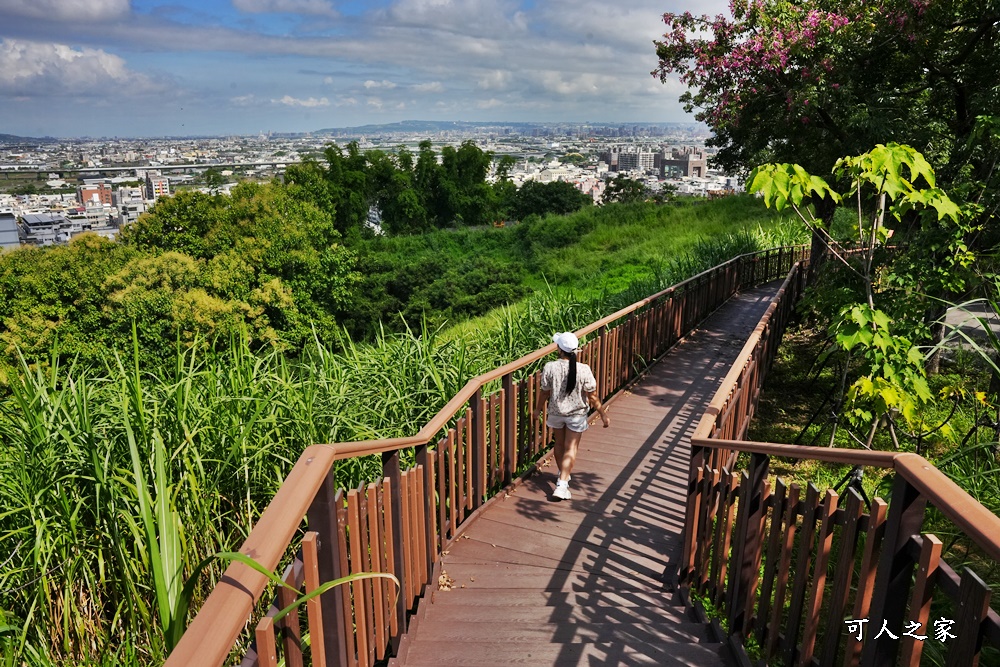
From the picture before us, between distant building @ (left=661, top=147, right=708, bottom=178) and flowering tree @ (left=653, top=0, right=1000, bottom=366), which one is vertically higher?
distant building @ (left=661, top=147, right=708, bottom=178)

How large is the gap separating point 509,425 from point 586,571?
47.4 inches

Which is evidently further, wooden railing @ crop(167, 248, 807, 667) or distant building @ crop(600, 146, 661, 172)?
distant building @ crop(600, 146, 661, 172)

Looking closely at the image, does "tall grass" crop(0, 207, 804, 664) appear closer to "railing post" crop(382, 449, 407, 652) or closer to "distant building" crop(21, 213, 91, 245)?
"railing post" crop(382, 449, 407, 652)

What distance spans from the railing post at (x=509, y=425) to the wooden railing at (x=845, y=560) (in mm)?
1491

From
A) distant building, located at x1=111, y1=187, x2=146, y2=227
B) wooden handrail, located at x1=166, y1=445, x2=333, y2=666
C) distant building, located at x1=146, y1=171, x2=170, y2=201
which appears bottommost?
wooden handrail, located at x1=166, y1=445, x2=333, y2=666

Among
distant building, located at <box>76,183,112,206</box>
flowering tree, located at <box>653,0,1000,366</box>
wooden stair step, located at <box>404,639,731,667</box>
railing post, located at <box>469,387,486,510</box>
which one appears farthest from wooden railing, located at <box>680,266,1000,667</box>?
distant building, located at <box>76,183,112,206</box>

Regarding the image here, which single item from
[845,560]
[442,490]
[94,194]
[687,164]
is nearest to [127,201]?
[94,194]

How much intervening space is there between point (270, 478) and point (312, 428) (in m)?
0.36

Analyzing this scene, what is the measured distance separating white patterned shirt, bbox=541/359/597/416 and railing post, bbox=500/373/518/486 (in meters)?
0.33

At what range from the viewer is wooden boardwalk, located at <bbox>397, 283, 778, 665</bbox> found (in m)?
3.00

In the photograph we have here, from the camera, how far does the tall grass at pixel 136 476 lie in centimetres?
267

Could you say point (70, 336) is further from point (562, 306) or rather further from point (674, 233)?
point (674, 233)

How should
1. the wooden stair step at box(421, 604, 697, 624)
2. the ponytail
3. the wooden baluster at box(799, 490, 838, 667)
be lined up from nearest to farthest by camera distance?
the wooden baluster at box(799, 490, 838, 667)
the wooden stair step at box(421, 604, 697, 624)
the ponytail

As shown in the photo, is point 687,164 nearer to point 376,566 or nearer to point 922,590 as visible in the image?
point 376,566
